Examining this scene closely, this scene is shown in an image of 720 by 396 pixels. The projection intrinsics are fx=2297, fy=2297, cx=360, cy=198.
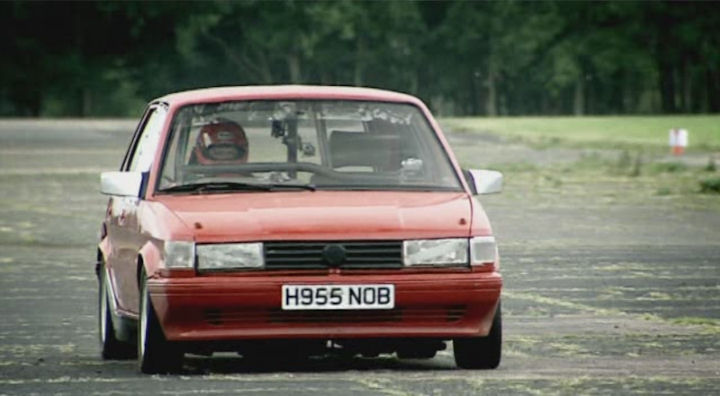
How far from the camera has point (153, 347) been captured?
10539mm

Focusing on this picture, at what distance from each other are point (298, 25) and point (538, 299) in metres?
124

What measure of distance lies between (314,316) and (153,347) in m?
0.80

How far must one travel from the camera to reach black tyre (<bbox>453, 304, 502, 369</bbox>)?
1072 centimetres

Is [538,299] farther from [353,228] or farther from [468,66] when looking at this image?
[468,66]

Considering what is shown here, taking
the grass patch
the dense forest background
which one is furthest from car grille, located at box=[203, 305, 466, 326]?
the dense forest background

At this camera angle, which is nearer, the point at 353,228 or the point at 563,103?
the point at 353,228

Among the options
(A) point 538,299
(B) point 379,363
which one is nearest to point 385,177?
(B) point 379,363

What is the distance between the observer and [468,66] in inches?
5723

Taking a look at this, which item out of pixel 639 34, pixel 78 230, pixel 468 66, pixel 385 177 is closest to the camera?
pixel 385 177

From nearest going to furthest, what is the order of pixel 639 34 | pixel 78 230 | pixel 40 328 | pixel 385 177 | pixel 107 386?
pixel 107 386, pixel 385 177, pixel 40 328, pixel 78 230, pixel 639 34

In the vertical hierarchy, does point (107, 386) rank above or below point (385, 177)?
below

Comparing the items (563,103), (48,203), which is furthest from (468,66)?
(48,203)

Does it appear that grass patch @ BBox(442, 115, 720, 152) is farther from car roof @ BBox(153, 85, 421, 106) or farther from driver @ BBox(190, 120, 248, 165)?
driver @ BBox(190, 120, 248, 165)

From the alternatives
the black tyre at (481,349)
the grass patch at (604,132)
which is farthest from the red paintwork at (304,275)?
the grass patch at (604,132)
